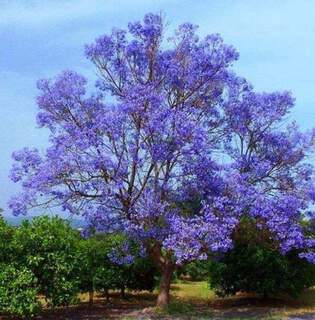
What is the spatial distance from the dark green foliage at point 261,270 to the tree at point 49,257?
4.58 m

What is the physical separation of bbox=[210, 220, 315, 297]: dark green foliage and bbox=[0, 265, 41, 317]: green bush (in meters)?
5.62

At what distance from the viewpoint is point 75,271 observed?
1388cm

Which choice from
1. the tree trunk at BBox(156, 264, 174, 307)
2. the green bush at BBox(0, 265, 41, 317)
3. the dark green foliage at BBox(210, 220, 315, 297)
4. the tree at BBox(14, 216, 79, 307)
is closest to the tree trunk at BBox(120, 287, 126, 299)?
the tree trunk at BBox(156, 264, 174, 307)

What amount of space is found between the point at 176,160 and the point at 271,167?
2.73 meters

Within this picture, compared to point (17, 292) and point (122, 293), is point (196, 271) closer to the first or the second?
point (122, 293)

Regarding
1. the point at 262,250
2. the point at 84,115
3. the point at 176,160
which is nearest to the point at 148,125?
the point at 176,160

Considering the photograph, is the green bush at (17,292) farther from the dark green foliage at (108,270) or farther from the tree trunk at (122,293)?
the tree trunk at (122,293)

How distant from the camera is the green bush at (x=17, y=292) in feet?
41.3

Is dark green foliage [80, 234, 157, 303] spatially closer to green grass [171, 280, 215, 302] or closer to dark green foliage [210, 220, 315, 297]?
green grass [171, 280, 215, 302]

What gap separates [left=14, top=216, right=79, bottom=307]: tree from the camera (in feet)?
43.0

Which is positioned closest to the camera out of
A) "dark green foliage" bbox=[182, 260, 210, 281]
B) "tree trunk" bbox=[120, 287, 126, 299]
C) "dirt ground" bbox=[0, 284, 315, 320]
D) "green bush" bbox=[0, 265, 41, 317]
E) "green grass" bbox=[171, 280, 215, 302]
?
"green bush" bbox=[0, 265, 41, 317]

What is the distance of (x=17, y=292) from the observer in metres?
12.7

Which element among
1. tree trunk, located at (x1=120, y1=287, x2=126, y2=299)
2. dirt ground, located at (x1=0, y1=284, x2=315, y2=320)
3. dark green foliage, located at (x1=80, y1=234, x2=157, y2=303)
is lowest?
dirt ground, located at (x1=0, y1=284, x2=315, y2=320)

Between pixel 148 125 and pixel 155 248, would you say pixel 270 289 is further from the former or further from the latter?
pixel 148 125
